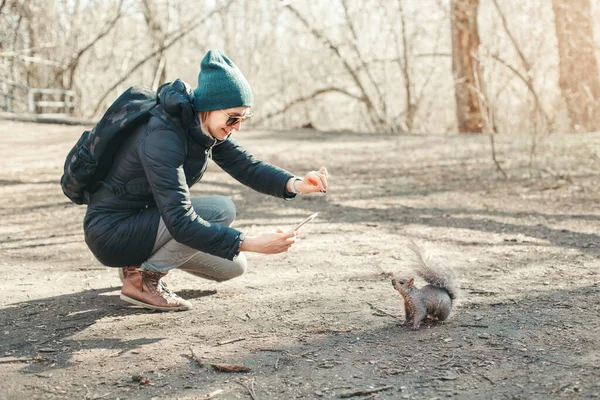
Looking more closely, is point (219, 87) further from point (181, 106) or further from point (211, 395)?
point (211, 395)

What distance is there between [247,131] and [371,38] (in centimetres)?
768

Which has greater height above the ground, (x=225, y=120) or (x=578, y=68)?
(x=578, y=68)

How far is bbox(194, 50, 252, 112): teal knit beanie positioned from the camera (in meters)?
3.15

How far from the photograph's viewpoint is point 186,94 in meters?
3.26

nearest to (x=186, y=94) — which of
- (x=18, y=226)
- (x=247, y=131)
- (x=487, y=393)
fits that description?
(x=487, y=393)

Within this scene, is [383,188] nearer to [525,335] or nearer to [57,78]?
[525,335]

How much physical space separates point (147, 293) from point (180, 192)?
32.0 inches

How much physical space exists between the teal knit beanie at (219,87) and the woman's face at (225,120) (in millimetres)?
45

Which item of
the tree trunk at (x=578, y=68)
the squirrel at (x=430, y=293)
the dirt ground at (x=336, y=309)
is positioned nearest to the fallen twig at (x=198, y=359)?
the dirt ground at (x=336, y=309)

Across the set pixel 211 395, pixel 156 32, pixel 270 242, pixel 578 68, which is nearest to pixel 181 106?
pixel 270 242

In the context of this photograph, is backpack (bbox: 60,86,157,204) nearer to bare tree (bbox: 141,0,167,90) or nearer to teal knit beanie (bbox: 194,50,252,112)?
teal knit beanie (bbox: 194,50,252,112)

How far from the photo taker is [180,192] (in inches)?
126

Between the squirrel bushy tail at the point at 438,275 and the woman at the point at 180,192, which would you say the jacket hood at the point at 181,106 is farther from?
the squirrel bushy tail at the point at 438,275

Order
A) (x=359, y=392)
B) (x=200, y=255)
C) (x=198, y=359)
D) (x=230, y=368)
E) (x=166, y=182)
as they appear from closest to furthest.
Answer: (x=359, y=392), (x=230, y=368), (x=198, y=359), (x=166, y=182), (x=200, y=255)
